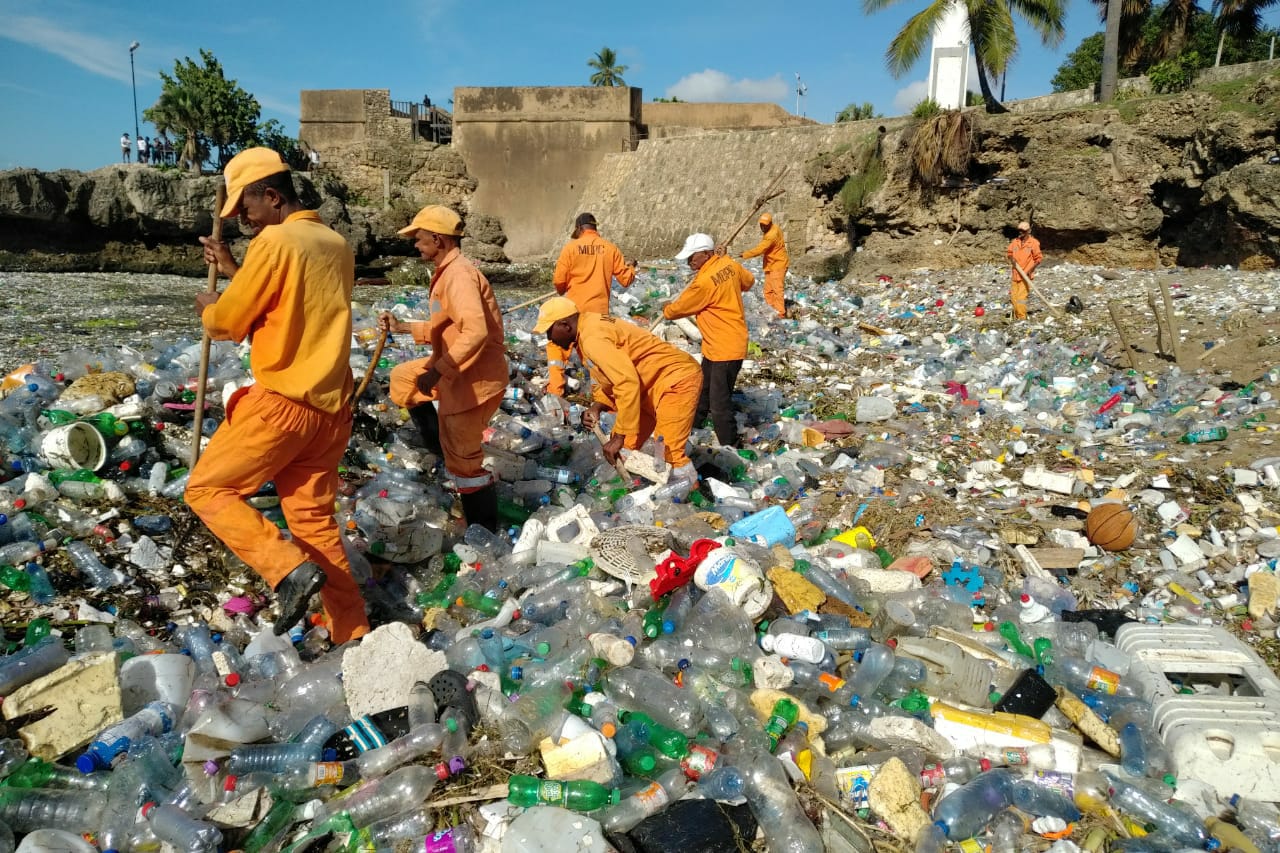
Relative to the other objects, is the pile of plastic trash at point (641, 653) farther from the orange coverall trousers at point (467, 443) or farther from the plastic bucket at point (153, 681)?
the orange coverall trousers at point (467, 443)

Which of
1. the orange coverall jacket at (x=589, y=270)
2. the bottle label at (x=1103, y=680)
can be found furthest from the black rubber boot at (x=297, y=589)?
the orange coverall jacket at (x=589, y=270)

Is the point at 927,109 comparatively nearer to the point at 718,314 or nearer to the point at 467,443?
the point at 718,314

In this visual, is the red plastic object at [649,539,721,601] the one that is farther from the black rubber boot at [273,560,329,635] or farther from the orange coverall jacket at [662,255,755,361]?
the orange coverall jacket at [662,255,755,361]

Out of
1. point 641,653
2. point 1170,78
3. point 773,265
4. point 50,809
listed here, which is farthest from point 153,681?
point 1170,78

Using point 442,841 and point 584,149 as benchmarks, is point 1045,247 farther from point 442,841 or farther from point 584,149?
point 442,841

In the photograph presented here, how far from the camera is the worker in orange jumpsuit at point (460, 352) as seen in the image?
359 centimetres

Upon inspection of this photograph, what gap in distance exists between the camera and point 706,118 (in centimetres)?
2453

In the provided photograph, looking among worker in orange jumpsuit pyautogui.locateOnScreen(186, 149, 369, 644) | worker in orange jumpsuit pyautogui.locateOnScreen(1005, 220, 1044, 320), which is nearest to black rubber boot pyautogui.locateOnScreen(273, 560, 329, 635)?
worker in orange jumpsuit pyautogui.locateOnScreen(186, 149, 369, 644)

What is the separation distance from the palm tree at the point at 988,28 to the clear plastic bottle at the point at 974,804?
16.0 meters

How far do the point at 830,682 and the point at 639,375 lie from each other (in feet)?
6.81

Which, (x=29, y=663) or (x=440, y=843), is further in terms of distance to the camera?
(x=29, y=663)

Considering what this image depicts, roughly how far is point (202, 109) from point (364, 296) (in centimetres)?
1834

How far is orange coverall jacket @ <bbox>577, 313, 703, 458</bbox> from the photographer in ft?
13.8

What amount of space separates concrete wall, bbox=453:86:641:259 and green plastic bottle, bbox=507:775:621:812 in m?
23.5
